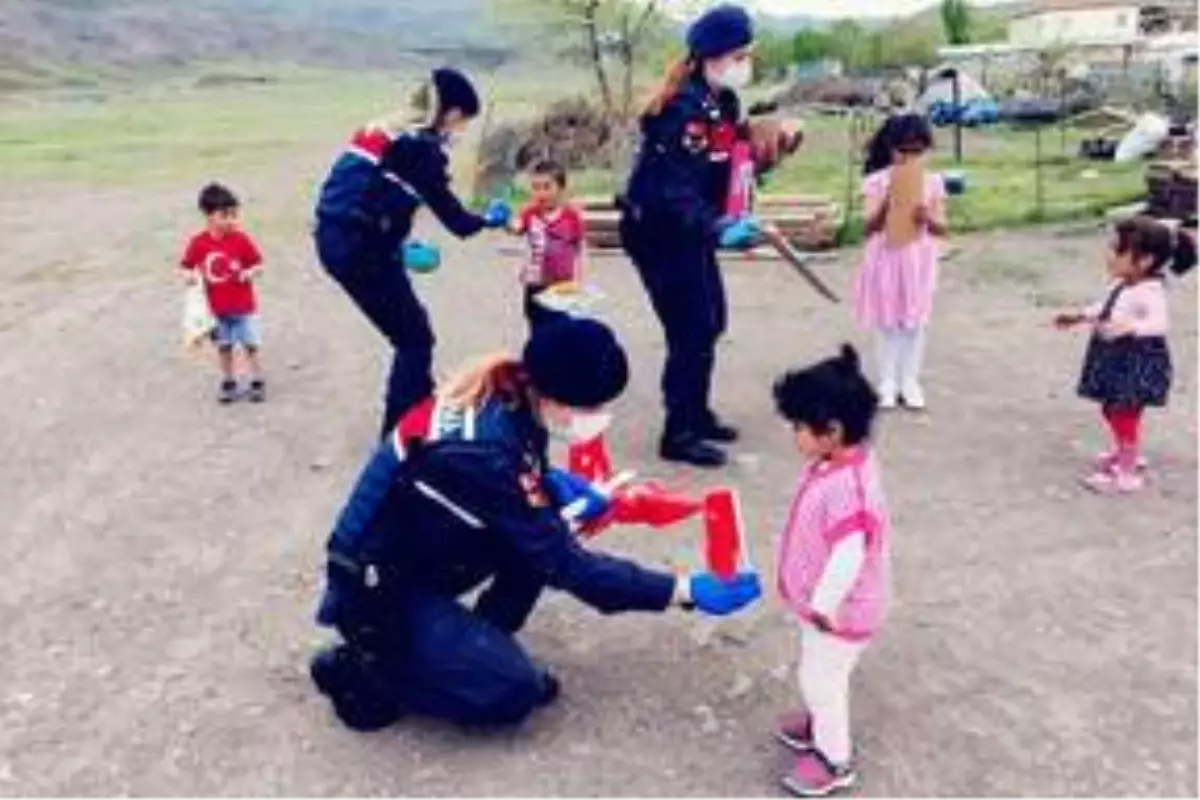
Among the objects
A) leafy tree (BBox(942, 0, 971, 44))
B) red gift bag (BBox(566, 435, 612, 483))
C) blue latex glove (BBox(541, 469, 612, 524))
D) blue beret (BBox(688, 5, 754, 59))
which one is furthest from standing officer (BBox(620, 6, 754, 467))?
leafy tree (BBox(942, 0, 971, 44))

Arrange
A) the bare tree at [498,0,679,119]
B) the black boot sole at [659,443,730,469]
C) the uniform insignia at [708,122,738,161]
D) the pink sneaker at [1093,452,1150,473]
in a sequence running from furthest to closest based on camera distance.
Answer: the bare tree at [498,0,679,119]
the black boot sole at [659,443,730,469]
the pink sneaker at [1093,452,1150,473]
the uniform insignia at [708,122,738,161]

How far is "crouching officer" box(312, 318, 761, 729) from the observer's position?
391 cm

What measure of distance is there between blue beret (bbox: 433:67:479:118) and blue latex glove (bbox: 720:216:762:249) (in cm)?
114

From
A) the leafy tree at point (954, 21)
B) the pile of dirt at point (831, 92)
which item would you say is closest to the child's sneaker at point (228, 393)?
the pile of dirt at point (831, 92)

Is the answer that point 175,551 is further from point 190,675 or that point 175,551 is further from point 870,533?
point 870,533

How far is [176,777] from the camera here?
4.14 meters

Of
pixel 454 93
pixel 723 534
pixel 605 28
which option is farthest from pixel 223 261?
pixel 605 28

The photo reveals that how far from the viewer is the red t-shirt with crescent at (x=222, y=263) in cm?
780

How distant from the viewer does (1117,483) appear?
6211 millimetres

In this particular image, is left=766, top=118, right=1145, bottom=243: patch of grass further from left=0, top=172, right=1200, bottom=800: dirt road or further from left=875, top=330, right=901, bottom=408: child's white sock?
left=875, top=330, right=901, bottom=408: child's white sock

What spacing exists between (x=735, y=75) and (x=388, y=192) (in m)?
1.52

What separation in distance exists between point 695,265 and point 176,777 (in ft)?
10.4

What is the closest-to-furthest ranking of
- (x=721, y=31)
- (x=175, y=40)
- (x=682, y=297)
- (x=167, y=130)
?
(x=721, y=31), (x=682, y=297), (x=167, y=130), (x=175, y=40)

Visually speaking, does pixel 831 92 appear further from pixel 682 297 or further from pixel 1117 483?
pixel 1117 483
